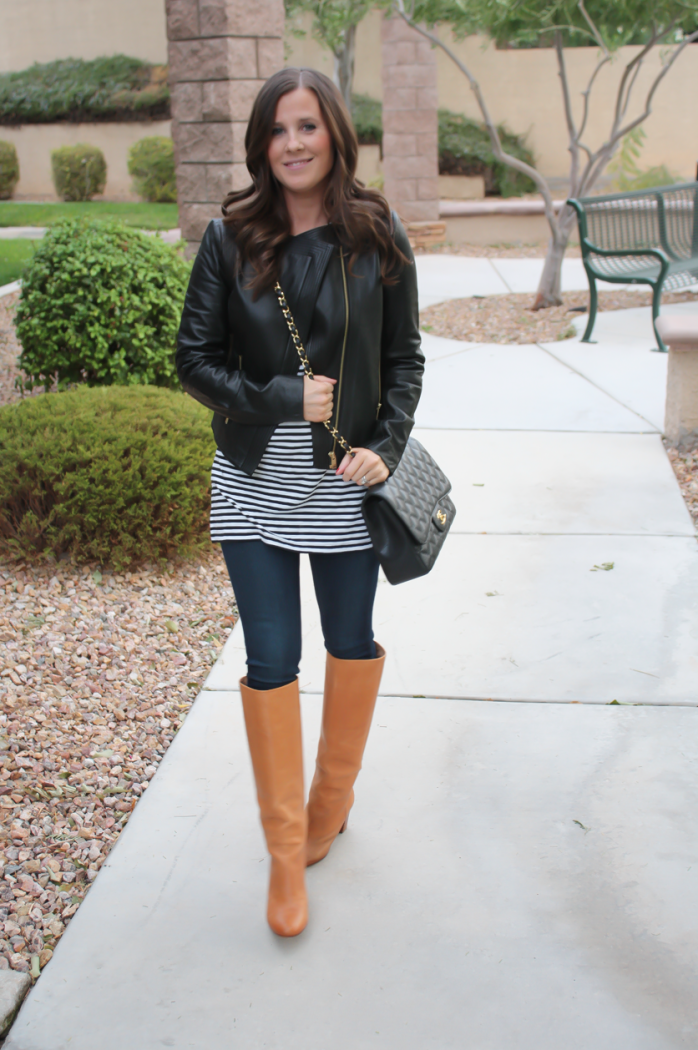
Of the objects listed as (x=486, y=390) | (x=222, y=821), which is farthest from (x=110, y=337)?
(x=222, y=821)

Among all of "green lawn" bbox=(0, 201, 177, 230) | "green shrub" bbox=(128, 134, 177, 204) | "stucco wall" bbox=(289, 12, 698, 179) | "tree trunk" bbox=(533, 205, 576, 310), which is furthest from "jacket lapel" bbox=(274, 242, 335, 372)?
"stucco wall" bbox=(289, 12, 698, 179)

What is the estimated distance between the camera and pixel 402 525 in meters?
2.12

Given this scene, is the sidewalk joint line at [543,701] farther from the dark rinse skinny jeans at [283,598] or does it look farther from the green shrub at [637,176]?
the green shrub at [637,176]

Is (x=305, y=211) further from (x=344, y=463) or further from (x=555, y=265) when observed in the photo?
(x=555, y=265)

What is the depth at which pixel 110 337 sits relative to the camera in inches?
232

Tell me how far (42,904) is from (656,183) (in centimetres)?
1963

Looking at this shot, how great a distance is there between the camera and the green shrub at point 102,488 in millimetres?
4164

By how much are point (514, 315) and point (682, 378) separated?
4.42 metres

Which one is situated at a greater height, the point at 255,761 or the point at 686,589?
the point at 255,761

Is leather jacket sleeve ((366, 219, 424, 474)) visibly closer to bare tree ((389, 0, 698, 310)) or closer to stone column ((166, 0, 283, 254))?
stone column ((166, 0, 283, 254))

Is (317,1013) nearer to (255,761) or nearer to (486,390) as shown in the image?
(255,761)

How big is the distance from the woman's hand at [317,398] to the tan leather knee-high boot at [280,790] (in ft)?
1.99

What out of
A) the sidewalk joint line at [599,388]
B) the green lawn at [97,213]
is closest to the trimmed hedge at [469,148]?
the green lawn at [97,213]

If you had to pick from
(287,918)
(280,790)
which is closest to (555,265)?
(280,790)
